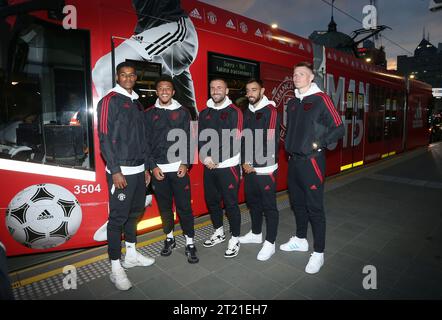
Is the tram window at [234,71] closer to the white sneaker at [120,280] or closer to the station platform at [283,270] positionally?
the station platform at [283,270]

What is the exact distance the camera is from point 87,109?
9.70 ft

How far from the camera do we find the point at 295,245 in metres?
3.37

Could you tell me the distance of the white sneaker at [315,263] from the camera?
112 inches

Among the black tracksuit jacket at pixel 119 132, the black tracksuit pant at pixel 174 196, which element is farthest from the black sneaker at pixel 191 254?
the black tracksuit jacket at pixel 119 132

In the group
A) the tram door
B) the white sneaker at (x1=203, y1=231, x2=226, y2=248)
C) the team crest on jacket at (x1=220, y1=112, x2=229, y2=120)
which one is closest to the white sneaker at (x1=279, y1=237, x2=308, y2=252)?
the white sneaker at (x1=203, y1=231, x2=226, y2=248)

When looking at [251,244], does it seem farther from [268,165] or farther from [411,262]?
[411,262]

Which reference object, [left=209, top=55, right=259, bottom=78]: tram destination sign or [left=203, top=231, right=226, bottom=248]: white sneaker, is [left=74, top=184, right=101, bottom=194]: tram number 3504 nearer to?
[left=203, top=231, right=226, bottom=248]: white sneaker

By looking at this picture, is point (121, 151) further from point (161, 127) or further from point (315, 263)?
point (315, 263)

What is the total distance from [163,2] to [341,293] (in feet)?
11.8

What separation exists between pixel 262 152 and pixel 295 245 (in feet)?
4.00

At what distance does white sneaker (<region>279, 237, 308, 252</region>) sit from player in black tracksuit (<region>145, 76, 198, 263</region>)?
108 cm

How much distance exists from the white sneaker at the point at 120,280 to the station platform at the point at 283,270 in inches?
2.2

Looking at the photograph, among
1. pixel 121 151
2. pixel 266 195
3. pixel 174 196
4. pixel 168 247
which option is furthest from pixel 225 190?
pixel 121 151

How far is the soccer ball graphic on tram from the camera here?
276cm
